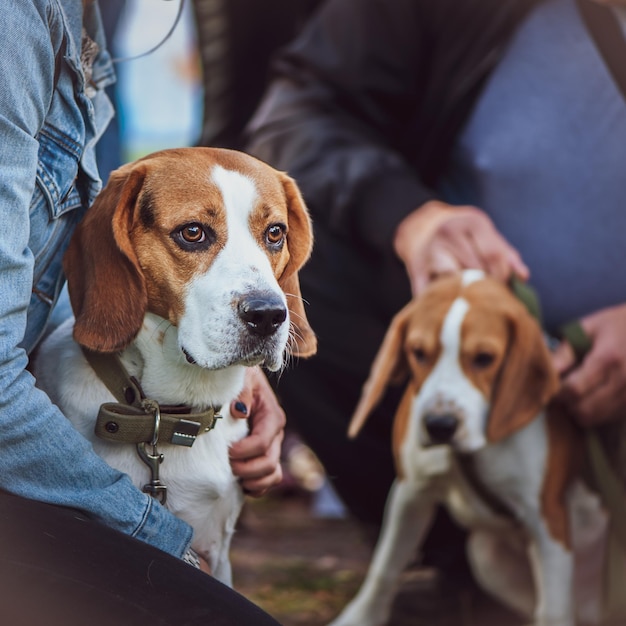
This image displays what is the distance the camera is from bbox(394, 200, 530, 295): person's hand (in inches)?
93.6

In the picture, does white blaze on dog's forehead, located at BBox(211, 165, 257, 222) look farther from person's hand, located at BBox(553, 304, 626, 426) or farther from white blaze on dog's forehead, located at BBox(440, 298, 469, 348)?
person's hand, located at BBox(553, 304, 626, 426)

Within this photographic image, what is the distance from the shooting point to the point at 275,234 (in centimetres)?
149

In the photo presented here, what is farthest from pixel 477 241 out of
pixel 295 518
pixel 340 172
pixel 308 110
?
pixel 295 518

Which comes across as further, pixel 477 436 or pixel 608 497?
pixel 608 497

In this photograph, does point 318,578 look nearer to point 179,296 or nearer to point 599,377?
point 599,377

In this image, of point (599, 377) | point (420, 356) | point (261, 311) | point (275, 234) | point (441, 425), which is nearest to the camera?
point (261, 311)

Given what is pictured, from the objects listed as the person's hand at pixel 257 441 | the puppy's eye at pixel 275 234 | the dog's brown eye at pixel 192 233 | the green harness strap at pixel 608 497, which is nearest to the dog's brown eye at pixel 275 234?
the puppy's eye at pixel 275 234

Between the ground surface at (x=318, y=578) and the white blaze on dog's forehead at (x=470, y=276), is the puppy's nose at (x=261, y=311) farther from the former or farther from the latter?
the ground surface at (x=318, y=578)

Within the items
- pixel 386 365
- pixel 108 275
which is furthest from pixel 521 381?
pixel 108 275

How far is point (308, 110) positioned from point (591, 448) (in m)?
1.25

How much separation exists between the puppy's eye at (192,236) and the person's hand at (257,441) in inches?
11.2

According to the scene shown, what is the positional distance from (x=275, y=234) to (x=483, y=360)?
0.92m

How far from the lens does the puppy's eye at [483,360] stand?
224cm

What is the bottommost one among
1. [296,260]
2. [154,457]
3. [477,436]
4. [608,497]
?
[608,497]
